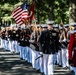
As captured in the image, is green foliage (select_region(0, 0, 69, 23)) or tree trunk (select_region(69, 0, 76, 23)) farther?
green foliage (select_region(0, 0, 69, 23))

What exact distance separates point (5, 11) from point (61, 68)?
175 ft

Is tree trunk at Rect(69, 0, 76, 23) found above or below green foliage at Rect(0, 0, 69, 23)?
below

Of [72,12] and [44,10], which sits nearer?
[72,12]

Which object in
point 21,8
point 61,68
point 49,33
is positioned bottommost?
point 61,68

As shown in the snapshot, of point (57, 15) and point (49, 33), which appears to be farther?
point (57, 15)

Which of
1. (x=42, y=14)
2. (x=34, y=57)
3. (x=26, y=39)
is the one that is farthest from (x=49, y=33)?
(x=42, y=14)

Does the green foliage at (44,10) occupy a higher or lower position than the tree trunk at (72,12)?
higher

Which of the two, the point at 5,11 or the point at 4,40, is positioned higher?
the point at 5,11

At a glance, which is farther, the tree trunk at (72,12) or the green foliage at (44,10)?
the green foliage at (44,10)

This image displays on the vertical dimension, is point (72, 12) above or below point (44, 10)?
below

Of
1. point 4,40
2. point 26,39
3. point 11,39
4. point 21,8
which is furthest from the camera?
point 4,40

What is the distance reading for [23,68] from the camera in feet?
56.8

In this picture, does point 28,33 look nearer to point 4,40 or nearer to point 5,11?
point 4,40

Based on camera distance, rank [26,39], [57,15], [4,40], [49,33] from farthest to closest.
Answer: [57,15] → [4,40] → [26,39] → [49,33]
